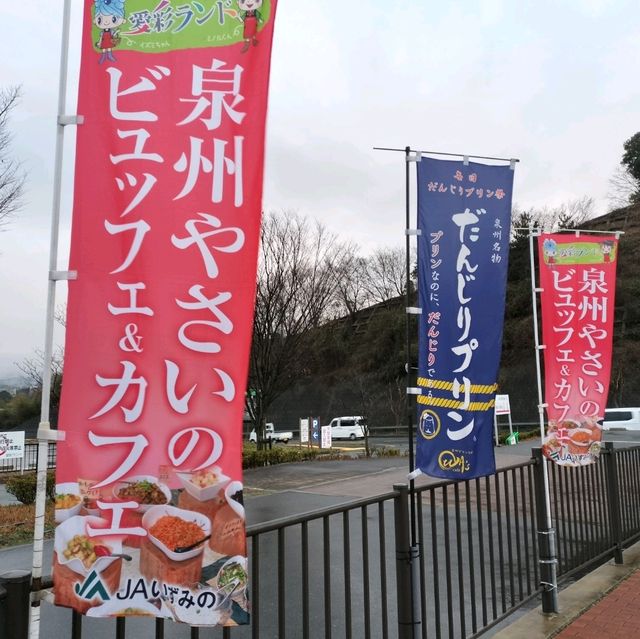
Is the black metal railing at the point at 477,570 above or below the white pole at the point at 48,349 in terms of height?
below

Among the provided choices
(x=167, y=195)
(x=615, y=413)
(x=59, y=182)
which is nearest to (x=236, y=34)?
(x=167, y=195)

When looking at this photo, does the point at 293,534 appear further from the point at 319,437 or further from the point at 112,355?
the point at 319,437

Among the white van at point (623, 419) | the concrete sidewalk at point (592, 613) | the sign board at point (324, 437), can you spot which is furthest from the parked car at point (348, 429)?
the concrete sidewalk at point (592, 613)

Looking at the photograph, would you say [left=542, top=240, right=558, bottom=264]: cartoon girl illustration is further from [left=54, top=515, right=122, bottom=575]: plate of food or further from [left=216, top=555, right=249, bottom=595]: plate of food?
[left=54, top=515, right=122, bottom=575]: plate of food

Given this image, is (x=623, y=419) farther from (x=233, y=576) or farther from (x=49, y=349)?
(x=49, y=349)

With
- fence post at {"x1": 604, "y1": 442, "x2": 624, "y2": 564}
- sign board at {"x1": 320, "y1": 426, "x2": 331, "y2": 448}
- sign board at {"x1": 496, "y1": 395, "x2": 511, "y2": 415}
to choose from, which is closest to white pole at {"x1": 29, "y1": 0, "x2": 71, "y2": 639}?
fence post at {"x1": 604, "y1": 442, "x2": 624, "y2": 564}

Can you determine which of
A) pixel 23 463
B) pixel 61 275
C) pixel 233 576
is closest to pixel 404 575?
pixel 233 576

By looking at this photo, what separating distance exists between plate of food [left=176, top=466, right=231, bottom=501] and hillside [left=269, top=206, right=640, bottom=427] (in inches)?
1037

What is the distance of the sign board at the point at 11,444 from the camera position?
1323 cm

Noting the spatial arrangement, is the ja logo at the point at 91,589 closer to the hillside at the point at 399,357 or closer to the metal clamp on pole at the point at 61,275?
the metal clamp on pole at the point at 61,275

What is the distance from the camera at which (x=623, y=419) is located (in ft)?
91.0

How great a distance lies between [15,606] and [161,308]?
3.61 ft

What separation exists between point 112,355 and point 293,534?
6.79m

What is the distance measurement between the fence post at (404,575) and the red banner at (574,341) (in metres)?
2.70
